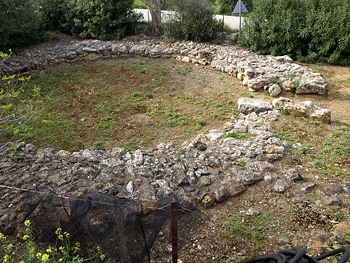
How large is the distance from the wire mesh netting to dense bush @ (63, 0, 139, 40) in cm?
960

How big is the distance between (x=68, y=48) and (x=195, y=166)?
7759 millimetres

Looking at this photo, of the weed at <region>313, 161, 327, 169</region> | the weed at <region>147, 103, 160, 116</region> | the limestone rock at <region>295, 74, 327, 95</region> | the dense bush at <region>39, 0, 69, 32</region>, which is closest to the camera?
the weed at <region>313, 161, 327, 169</region>

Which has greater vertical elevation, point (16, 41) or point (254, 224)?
point (16, 41)

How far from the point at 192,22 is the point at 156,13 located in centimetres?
172

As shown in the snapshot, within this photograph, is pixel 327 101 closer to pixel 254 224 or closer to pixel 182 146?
pixel 182 146

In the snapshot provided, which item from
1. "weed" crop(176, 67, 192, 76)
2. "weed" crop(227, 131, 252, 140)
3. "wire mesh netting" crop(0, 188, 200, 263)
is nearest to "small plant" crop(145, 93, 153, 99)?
"weed" crop(176, 67, 192, 76)

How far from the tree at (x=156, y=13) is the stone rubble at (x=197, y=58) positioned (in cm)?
82

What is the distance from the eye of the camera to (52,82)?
9422mm

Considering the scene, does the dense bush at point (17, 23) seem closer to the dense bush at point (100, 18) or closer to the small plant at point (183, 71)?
the dense bush at point (100, 18)

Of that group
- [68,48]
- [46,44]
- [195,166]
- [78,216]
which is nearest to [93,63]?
[68,48]

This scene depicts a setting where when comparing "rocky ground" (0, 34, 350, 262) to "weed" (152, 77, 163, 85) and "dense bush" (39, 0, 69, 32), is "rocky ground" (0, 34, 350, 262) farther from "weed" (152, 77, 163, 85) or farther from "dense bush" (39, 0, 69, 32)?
"dense bush" (39, 0, 69, 32)

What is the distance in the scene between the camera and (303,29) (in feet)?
33.4

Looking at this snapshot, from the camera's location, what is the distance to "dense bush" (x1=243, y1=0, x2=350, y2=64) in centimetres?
979

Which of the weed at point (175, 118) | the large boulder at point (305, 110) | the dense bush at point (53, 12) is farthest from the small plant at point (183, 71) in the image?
the dense bush at point (53, 12)
